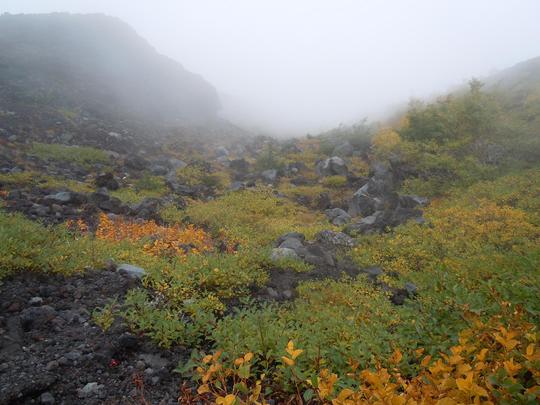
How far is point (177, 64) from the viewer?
46656 millimetres

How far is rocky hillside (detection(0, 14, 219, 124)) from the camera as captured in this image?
24.6 m

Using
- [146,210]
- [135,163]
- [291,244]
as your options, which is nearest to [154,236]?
[146,210]

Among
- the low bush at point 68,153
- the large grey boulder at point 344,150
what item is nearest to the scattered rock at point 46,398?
the low bush at point 68,153

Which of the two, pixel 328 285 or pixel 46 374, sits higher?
pixel 46 374

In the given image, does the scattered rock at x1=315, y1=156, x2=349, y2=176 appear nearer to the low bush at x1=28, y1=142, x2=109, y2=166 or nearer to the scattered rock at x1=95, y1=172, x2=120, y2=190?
the scattered rock at x1=95, y1=172, x2=120, y2=190

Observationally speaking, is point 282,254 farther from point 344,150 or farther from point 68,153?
point 344,150

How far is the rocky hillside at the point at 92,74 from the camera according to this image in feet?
80.8

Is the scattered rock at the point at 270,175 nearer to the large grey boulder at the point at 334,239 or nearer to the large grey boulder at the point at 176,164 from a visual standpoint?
the large grey boulder at the point at 176,164

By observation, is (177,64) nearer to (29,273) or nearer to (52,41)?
(52,41)

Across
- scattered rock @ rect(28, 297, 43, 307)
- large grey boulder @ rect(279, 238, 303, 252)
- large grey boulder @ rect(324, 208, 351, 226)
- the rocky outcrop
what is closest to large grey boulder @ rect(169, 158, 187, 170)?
large grey boulder @ rect(324, 208, 351, 226)

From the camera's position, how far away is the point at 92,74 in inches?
1292

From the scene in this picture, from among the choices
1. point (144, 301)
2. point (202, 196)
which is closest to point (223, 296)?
point (144, 301)

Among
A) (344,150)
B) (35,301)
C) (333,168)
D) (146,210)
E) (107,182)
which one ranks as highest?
(35,301)

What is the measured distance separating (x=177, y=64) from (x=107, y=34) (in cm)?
799
